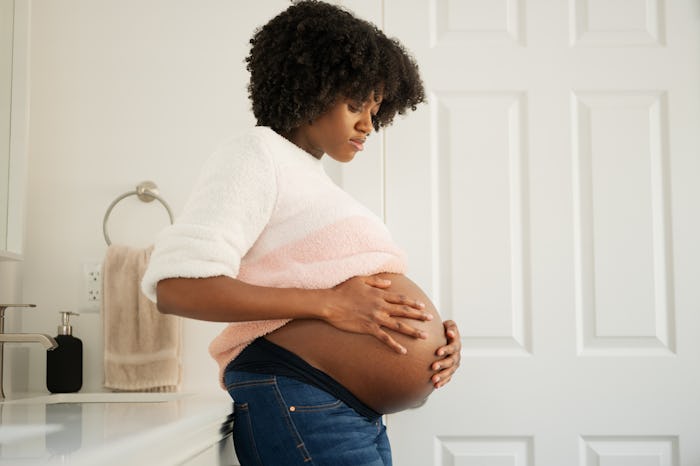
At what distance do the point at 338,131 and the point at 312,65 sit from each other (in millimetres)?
120

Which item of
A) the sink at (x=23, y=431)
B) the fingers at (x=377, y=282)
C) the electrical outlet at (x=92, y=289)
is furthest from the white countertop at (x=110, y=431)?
the electrical outlet at (x=92, y=289)

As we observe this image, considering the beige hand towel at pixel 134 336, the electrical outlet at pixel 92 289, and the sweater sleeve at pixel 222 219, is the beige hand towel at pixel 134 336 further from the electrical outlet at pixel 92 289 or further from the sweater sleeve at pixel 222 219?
the sweater sleeve at pixel 222 219

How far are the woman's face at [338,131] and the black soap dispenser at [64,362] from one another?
0.82 meters

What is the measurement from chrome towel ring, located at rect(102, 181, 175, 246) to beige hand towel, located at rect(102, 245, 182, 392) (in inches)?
4.1

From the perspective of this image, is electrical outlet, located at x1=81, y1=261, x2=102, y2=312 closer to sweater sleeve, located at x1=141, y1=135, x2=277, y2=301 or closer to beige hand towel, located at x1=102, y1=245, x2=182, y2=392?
beige hand towel, located at x1=102, y1=245, x2=182, y2=392

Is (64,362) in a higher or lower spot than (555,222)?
lower

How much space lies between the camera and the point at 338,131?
1.42 meters

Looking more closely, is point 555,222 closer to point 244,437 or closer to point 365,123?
point 365,123

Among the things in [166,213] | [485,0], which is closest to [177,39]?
[166,213]

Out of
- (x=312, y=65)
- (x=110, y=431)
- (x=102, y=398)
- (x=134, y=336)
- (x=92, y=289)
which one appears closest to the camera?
(x=110, y=431)

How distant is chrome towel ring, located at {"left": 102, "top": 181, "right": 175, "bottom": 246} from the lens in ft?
6.46

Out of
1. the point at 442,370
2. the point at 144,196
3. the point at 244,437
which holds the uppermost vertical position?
the point at 144,196

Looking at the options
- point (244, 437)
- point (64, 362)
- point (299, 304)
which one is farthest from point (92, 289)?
point (299, 304)

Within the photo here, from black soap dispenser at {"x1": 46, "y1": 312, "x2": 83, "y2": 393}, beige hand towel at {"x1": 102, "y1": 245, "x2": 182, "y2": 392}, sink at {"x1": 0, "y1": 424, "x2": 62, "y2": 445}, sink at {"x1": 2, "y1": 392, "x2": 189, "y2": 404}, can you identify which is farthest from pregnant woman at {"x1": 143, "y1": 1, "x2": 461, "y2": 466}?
black soap dispenser at {"x1": 46, "y1": 312, "x2": 83, "y2": 393}
